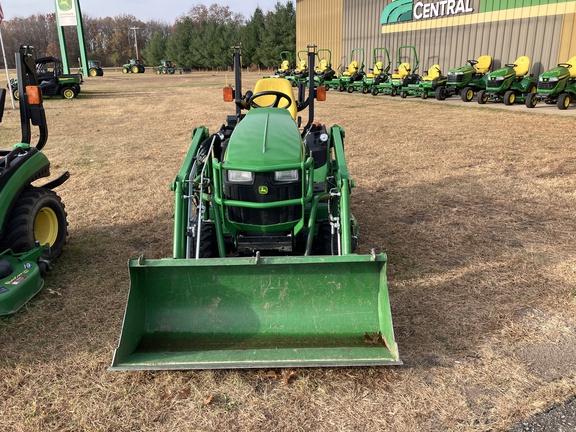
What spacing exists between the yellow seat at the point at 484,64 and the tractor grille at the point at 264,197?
13945 millimetres

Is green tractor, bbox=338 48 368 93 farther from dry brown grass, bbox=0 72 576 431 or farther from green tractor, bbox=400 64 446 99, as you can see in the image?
dry brown grass, bbox=0 72 576 431

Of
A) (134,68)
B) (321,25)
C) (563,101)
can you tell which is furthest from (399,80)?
(134,68)

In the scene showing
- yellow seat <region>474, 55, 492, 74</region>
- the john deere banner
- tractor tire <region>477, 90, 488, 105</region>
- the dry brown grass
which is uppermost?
the john deere banner

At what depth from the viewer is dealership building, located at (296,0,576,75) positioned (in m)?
13.6

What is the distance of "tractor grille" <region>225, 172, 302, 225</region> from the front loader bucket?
0.44 metres

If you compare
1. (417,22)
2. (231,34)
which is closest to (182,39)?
(231,34)

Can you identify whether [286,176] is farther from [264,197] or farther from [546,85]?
[546,85]

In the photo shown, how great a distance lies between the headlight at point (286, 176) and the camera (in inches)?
113

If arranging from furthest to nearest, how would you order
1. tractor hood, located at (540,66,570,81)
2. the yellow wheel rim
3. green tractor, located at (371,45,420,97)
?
green tractor, located at (371,45,420,97) < tractor hood, located at (540,66,570,81) < the yellow wheel rim

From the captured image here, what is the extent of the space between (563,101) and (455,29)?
21.0 feet

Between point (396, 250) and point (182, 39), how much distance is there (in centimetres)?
6130

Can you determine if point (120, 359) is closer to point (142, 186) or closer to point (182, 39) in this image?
point (142, 186)

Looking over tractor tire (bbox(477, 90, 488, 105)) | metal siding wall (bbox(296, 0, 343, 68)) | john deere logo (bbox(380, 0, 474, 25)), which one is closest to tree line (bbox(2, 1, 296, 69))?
metal siding wall (bbox(296, 0, 343, 68))

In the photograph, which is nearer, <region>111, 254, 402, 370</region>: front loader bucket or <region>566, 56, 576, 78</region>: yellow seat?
<region>111, 254, 402, 370</region>: front loader bucket
